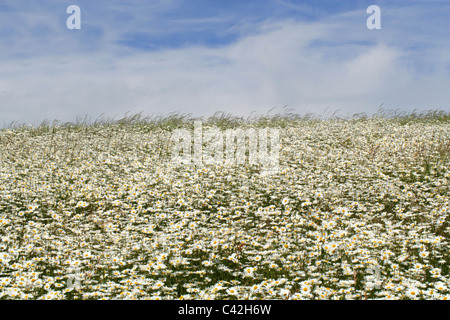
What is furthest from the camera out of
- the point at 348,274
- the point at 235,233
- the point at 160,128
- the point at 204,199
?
the point at 160,128

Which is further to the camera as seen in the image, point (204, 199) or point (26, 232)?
point (204, 199)

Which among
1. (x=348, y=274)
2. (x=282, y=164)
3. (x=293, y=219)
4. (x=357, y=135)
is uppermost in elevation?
(x=357, y=135)

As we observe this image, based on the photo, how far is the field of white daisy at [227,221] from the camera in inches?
233

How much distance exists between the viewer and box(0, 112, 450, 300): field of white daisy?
5918 millimetres

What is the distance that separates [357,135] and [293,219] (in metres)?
9.27

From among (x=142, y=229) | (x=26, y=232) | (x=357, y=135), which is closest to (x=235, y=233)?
(x=142, y=229)

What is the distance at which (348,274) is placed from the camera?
20.5 ft

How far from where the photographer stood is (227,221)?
338 inches

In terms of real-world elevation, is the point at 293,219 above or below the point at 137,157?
below
